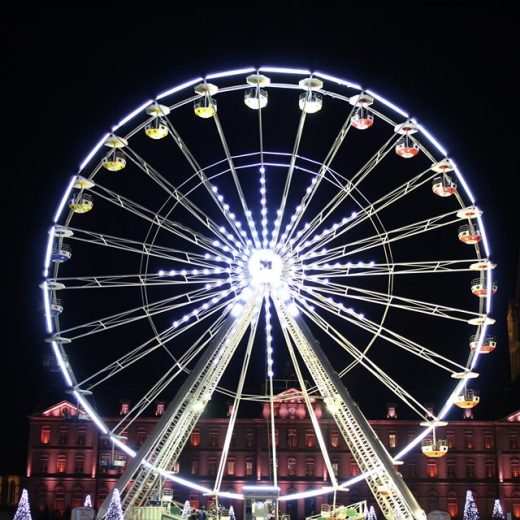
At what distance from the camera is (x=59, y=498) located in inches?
3401

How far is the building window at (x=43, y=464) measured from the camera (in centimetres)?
8700

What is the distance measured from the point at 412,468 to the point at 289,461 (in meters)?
11.4

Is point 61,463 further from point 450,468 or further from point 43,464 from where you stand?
point 450,468

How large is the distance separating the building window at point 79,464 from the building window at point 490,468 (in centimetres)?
3746

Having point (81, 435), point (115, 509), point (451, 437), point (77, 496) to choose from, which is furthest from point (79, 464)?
point (115, 509)

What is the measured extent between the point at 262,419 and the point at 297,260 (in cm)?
5600

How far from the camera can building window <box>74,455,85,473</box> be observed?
286 ft

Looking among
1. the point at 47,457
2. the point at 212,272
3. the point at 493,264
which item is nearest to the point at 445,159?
the point at 493,264

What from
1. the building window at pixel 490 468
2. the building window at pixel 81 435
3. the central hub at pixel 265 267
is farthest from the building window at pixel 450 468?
the central hub at pixel 265 267

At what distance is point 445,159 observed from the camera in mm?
35938

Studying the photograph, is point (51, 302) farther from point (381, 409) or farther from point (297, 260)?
point (381, 409)

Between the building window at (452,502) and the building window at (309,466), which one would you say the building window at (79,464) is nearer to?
the building window at (309,466)

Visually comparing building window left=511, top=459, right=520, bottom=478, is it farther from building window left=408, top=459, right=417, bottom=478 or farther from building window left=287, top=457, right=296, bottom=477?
building window left=287, top=457, right=296, bottom=477

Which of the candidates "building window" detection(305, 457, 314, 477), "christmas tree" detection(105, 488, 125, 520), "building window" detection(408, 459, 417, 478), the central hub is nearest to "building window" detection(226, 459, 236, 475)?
"building window" detection(305, 457, 314, 477)
